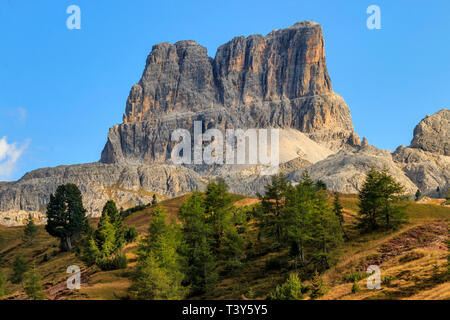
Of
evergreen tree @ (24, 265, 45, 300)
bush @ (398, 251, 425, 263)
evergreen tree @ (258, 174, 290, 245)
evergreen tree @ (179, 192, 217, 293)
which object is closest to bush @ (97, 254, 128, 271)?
evergreen tree @ (179, 192, 217, 293)

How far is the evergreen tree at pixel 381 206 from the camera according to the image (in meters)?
60.6

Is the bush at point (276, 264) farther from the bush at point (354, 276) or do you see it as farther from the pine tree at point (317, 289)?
the pine tree at point (317, 289)

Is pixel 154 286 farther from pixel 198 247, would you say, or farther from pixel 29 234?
pixel 29 234

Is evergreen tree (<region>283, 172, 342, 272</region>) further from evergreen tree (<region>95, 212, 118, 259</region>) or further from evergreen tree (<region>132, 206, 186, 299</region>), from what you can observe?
evergreen tree (<region>95, 212, 118, 259</region>)

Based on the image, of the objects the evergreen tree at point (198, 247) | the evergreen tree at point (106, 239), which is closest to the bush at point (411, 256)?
the evergreen tree at point (198, 247)

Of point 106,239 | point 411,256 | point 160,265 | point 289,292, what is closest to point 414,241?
point 411,256

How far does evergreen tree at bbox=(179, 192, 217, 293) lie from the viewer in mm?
51500

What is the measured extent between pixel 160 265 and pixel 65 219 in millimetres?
58797

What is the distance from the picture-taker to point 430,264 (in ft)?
139

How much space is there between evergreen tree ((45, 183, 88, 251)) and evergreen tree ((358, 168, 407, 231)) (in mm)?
61175

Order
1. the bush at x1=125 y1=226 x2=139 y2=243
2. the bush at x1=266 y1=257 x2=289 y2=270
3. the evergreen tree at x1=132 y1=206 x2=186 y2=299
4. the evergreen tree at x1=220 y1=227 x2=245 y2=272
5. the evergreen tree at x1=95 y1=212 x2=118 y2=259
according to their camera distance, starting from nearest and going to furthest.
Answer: the evergreen tree at x1=132 y1=206 x2=186 y2=299, the bush at x1=266 y1=257 x2=289 y2=270, the evergreen tree at x1=220 y1=227 x2=245 y2=272, the evergreen tree at x1=95 y1=212 x2=118 y2=259, the bush at x1=125 y1=226 x2=139 y2=243
